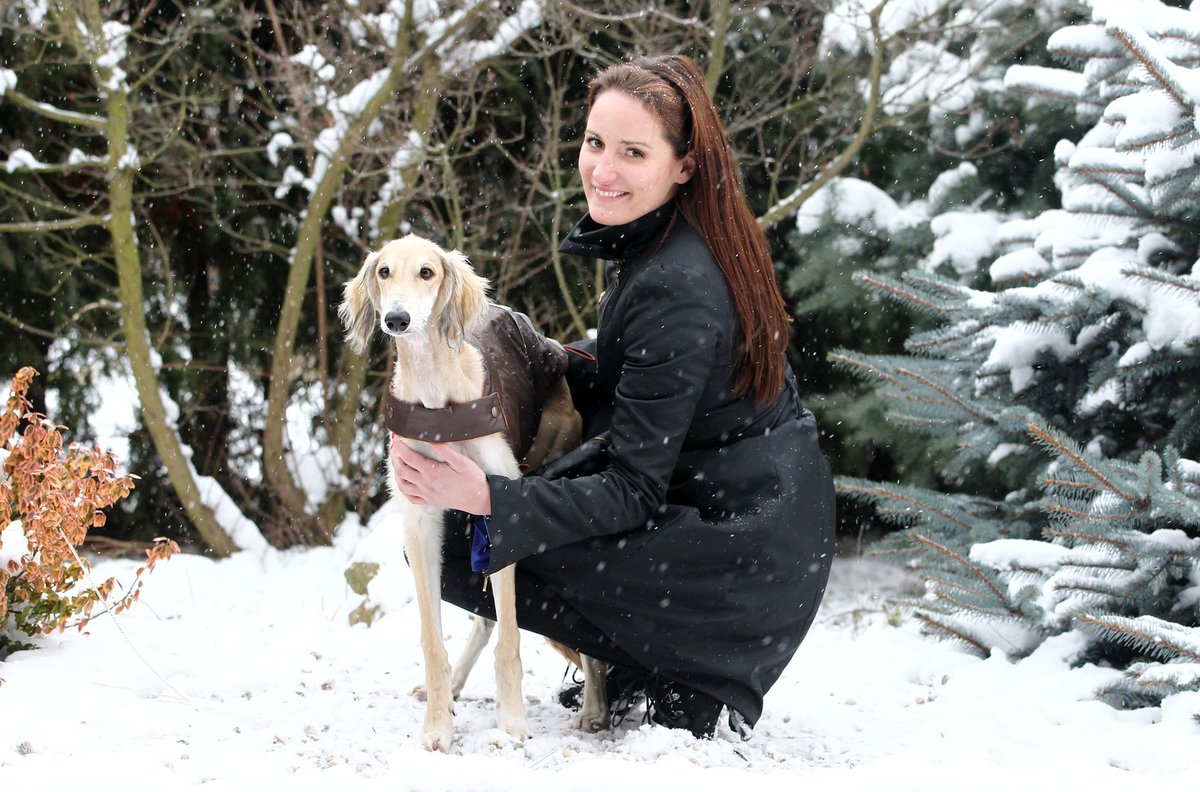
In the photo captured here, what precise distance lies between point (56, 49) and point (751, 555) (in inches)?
227

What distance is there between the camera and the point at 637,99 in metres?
2.88

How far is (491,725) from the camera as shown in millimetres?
3229

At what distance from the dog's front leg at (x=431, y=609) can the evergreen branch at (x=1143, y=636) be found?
1.92m

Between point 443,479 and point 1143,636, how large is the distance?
2086 millimetres

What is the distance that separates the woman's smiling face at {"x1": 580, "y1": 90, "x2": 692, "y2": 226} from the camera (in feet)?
9.48

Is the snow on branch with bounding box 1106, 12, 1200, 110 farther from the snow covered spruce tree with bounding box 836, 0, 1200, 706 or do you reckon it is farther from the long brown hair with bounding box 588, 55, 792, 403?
the long brown hair with bounding box 588, 55, 792, 403

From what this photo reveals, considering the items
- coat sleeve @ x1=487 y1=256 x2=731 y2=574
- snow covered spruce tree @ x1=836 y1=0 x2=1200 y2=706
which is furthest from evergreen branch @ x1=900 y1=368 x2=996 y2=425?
coat sleeve @ x1=487 y1=256 x2=731 y2=574

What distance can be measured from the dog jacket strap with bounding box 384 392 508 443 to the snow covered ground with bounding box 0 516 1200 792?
32.0 inches

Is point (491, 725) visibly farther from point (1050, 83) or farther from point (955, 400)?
point (1050, 83)

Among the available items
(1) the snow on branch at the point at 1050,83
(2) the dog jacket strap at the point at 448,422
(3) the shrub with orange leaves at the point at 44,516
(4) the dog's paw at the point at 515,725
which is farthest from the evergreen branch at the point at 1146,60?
(3) the shrub with orange leaves at the point at 44,516

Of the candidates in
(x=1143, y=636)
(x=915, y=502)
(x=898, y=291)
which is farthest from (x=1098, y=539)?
(x=898, y=291)

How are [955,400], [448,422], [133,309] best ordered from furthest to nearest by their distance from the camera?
[133,309], [955,400], [448,422]

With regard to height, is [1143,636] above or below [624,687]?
above

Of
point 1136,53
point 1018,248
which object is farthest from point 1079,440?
point 1136,53
